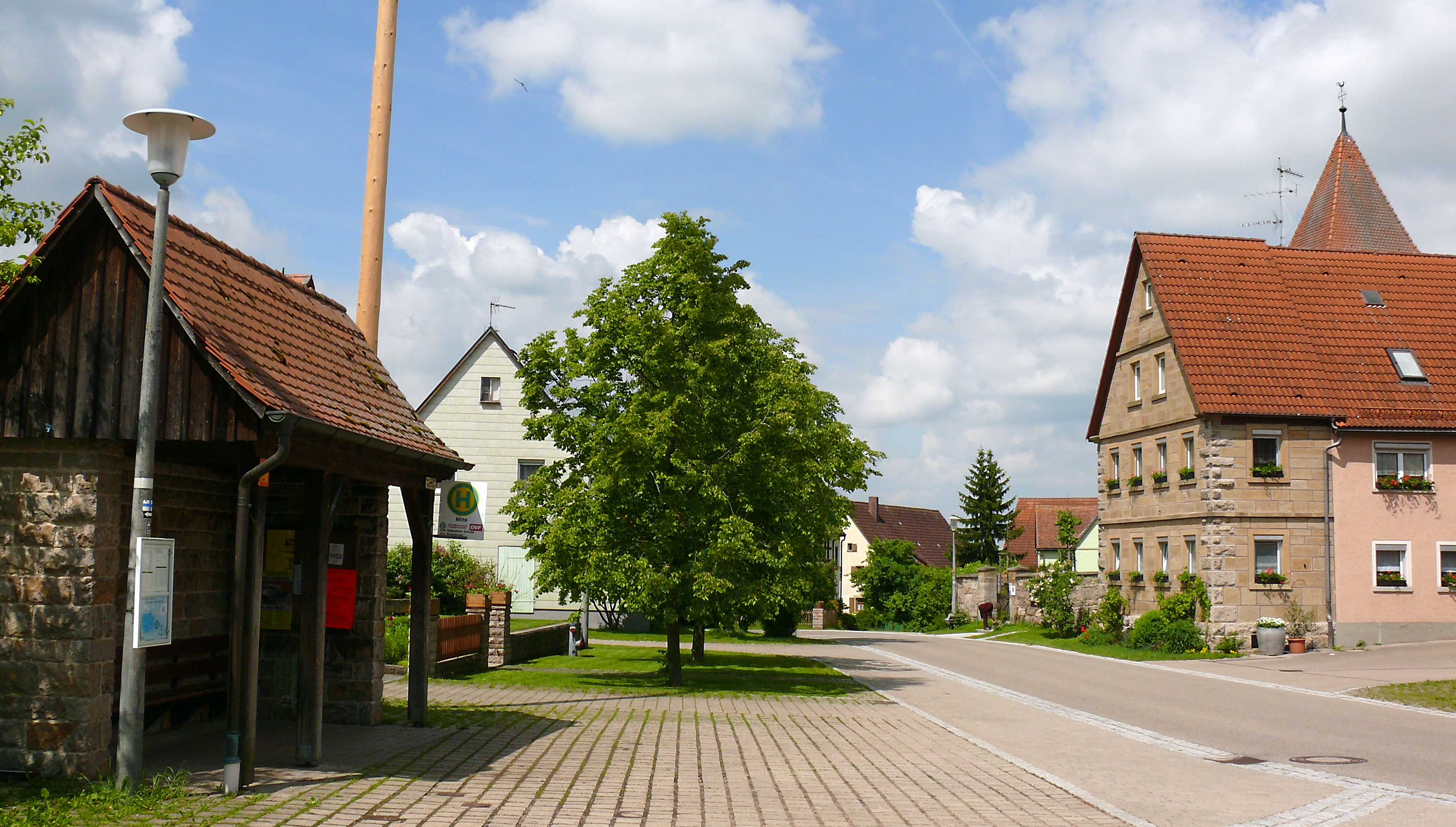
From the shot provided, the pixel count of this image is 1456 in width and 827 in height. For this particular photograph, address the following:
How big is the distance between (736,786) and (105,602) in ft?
17.4

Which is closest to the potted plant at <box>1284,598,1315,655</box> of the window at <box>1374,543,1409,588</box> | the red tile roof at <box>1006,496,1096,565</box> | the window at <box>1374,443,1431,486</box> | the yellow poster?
the window at <box>1374,543,1409,588</box>

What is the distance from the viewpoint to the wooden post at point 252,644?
9.03m

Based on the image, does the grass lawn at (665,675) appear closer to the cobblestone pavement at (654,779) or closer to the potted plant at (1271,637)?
the cobblestone pavement at (654,779)

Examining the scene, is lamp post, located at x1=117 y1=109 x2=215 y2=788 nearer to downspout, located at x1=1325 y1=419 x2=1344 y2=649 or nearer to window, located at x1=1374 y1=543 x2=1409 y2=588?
downspout, located at x1=1325 y1=419 x2=1344 y2=649

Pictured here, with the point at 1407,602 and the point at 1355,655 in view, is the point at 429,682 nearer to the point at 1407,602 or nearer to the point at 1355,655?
the point at 1355,655

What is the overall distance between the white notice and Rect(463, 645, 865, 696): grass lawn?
1079cm

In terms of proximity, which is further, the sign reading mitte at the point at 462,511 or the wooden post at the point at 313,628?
the sign reading mitte at the point at 462,511

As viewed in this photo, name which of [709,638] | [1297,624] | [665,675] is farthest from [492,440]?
[1297,624]

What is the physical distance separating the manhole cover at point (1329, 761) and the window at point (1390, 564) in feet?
69.0

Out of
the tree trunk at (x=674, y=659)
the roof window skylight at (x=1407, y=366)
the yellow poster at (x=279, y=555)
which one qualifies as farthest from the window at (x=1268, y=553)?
the yellow poster at (x=279, y=555)

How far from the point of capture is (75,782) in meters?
8.83

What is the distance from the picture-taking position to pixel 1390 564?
31062mm

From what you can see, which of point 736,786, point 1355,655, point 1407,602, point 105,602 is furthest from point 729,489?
point 1407,602

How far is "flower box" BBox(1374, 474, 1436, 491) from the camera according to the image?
31.1 metres
